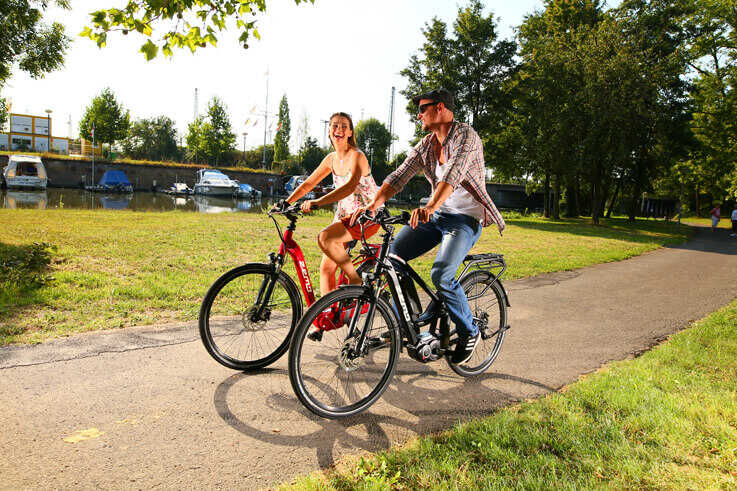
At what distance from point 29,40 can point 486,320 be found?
10.4 metres

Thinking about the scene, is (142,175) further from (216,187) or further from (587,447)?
(587,447)

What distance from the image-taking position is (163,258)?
27.6 feet

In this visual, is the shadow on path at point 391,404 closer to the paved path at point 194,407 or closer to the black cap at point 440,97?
the paved path at point 194,407

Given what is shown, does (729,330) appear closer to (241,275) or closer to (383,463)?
(383,463)

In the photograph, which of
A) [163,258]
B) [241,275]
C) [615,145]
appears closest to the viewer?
[241,275]

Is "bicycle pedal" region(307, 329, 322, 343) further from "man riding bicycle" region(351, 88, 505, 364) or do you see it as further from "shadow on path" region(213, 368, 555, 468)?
"man riding bicycle" region(351, 88, 505, 364)

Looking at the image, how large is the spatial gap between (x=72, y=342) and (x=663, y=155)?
34295 mm

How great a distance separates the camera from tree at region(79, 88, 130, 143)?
53.7 meters

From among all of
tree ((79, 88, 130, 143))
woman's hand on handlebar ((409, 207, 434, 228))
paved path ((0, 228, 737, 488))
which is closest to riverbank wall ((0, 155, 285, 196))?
tree ((79, 88, 130, 143))

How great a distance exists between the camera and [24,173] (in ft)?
128

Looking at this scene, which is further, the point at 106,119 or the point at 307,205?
the point at 106,119

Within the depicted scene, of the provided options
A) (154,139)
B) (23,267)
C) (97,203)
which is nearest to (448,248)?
(23,267)

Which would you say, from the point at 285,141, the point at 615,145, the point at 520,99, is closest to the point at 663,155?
the point at 615,145

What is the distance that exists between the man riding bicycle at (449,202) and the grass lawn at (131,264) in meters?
1.50
